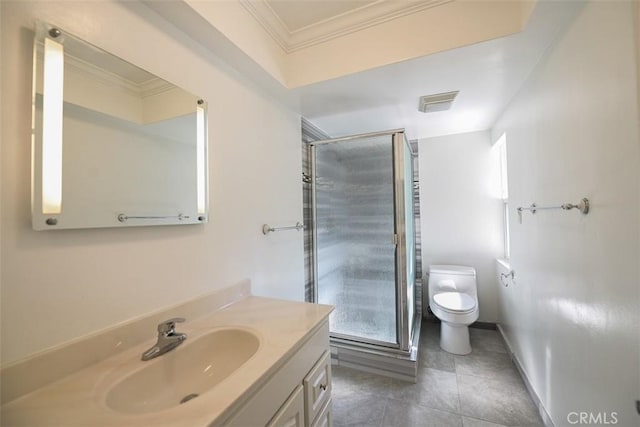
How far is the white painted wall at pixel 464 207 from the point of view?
2729mm

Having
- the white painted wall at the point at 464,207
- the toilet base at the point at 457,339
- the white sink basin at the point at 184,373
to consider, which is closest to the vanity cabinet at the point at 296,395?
the white sink basin at the point at 184,373

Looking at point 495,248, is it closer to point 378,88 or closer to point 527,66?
point 527,66

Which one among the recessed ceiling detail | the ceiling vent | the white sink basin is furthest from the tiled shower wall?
the white sink basin

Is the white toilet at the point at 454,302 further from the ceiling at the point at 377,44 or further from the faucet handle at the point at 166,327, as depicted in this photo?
the faucet handle at the point at 166,327

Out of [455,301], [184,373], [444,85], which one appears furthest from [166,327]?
[455,301]

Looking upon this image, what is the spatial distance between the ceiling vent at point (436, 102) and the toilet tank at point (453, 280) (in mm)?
1676

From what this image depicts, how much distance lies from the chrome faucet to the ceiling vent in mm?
2098

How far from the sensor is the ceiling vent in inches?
71.8

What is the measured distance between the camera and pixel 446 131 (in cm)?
277

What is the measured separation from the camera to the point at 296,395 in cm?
92

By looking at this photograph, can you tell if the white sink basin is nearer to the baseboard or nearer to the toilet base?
the baseboard

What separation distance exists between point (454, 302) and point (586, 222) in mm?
1547

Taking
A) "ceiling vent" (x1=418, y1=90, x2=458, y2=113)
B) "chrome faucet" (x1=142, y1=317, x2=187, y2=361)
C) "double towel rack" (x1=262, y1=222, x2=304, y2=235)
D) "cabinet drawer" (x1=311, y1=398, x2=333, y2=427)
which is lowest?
"cabinet drawer" (x1=311, y1=398, x2=333, y2=427)

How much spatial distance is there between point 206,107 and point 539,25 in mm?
1655
